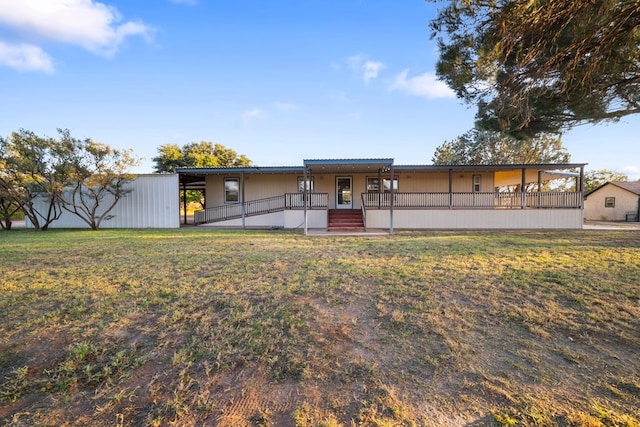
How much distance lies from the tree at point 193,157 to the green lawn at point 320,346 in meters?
26.0

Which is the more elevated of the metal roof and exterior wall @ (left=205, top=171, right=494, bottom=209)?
the metal roof

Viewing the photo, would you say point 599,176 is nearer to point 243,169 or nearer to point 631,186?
point 631,186

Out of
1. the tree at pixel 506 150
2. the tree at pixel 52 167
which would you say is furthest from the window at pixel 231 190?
the tree at pixel 506 150

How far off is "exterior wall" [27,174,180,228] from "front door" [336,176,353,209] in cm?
811

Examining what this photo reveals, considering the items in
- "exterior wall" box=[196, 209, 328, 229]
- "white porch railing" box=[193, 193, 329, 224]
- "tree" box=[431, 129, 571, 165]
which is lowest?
"exterior wall" box=[196, 209, 328, 229]

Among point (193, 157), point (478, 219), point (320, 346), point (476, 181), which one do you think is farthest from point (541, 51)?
point (193, 157)

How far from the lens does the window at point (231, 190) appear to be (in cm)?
1559

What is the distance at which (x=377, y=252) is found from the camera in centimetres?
714

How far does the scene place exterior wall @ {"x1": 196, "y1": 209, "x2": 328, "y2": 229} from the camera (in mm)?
13406

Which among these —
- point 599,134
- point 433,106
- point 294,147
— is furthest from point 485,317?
point 294,147

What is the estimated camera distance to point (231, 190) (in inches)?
616

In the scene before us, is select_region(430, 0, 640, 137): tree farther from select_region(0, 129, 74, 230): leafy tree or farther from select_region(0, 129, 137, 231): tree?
select_region(0, 129, 74, 230): leafy tree

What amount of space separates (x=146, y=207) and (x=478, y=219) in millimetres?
15889

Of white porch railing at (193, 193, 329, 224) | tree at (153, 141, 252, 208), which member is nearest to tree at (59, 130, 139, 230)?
white porch railing at (193, 193, 329, 224)
